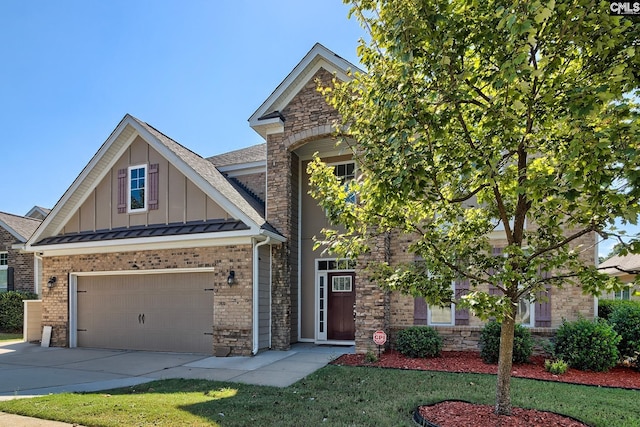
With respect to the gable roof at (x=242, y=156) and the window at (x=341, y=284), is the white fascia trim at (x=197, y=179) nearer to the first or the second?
the gable roof at (x=242, y=156)

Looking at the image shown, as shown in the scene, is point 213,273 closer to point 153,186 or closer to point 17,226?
point 153,186

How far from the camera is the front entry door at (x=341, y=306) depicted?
471 inches

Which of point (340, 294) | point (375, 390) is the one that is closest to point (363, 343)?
point (340, 294)

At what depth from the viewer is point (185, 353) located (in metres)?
11.0

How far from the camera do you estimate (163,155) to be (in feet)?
38.1

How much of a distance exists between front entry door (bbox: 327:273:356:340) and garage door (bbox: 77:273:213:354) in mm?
3605

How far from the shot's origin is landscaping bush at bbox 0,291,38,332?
16.9m

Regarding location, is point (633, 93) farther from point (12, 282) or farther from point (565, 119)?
point (12, 282)

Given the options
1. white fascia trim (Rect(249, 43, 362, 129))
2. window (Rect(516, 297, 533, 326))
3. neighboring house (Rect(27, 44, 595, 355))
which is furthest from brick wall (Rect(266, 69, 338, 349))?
window (Rect(516, 297, 533, 326))

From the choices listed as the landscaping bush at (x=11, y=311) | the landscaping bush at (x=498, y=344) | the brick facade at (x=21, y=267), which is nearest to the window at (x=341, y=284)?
the landscaping bush at (x=498, y=344)

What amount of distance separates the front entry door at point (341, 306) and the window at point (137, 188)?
6249 millimetres

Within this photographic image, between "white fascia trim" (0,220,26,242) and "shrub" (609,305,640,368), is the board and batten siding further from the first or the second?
"shrub" (609,305,640,368)

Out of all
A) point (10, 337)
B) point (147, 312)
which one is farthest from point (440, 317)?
point (10, 337)

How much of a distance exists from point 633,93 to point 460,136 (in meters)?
1.64
